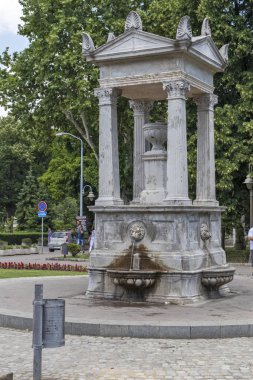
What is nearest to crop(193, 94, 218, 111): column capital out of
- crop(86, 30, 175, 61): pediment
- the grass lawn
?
crop(86, 30, 175, 61): pediment

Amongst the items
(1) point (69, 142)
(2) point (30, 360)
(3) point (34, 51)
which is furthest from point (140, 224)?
(1) point (69, 142)

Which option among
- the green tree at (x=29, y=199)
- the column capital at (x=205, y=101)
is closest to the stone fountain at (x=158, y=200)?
the column capital at (x=205, y=101)

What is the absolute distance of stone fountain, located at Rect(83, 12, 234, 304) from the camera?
1348cm

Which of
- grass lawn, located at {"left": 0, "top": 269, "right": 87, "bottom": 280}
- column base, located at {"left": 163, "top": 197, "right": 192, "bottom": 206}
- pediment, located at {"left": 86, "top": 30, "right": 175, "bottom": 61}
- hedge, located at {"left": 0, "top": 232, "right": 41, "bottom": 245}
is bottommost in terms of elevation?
grass lawn, located at {"left": 0, "top": 269, "right": 87, "bottom": 280}

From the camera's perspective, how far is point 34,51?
34.9 metres

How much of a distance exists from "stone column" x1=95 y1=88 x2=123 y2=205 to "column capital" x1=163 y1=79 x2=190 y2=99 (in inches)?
59.2

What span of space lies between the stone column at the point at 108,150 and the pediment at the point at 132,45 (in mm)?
834

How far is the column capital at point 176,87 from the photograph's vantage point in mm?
14000

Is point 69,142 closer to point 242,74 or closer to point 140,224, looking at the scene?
point 242,74

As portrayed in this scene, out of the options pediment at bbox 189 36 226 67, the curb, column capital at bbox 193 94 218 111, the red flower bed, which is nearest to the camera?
the curb

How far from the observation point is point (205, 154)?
1586 centimetres

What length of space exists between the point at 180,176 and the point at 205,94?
3098mm

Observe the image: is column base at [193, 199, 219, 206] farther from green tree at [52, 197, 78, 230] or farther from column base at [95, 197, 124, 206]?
green tree at [52, 197, 78, 230]

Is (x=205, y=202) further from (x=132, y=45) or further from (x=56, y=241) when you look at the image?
(x=56, y=241)
